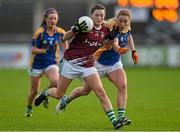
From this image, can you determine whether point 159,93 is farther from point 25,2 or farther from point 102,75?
point 25,2

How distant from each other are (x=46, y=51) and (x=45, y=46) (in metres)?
0.11

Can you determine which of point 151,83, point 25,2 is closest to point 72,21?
point 25,2

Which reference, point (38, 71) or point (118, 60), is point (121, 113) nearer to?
point (118, 60)

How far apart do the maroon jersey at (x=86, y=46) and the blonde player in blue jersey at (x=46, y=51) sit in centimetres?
188

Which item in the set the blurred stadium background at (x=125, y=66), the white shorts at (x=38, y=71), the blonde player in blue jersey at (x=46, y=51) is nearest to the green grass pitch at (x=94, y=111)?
the blurred stadium background at (x=125, y=66)

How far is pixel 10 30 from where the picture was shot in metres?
45.1

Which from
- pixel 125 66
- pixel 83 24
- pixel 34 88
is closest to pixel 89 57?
pixel 83 24

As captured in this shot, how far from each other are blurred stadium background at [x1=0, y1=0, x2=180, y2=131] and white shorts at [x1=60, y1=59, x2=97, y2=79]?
956 mm

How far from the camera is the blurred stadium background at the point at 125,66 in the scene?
14234 millimetres

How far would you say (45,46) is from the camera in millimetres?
14984

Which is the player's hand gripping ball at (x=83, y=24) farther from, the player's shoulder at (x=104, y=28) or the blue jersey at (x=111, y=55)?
the blue jersey at (x=111, y=55)

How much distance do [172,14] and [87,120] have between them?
797 inches

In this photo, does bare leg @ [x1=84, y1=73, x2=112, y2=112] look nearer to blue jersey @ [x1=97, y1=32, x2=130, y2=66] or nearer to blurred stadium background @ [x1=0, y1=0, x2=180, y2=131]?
blurred stadium background @ [x1=0, y1=0, x2=180, y2=131]

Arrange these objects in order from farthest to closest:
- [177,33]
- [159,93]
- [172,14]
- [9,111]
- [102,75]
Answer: [177,33]
[172,14]
[159,93]
[9,111]
[102,75]
